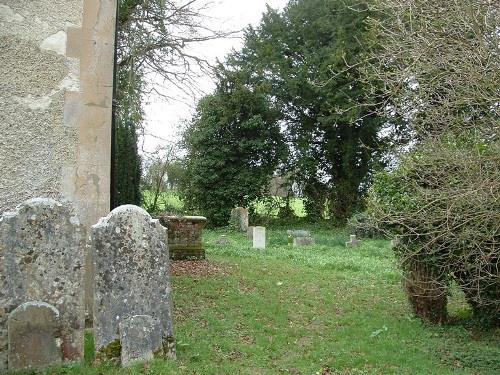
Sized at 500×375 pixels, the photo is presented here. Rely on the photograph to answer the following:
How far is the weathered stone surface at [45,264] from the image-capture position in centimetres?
476

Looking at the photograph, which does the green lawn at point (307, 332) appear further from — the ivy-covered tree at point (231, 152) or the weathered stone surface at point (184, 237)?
the ivy-covered tree at point (231, 152)

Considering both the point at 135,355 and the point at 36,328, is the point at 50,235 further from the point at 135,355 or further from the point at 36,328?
the point at 135,355

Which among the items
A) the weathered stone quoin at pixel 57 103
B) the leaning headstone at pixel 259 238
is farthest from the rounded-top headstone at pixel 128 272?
the leaning headstone at pixel 259 238

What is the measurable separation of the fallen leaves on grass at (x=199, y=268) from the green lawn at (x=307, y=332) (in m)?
0.28

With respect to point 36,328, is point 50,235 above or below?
above

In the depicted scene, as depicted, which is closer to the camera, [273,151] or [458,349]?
[458,349]

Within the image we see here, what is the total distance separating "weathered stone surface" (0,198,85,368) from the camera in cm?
476

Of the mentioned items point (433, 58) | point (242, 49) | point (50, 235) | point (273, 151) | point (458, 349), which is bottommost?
point (458, 349)

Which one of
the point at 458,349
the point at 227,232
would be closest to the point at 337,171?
the point at 227,232

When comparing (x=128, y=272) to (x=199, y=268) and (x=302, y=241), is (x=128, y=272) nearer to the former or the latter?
(x=199, y=268)

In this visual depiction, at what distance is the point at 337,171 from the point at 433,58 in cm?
2151

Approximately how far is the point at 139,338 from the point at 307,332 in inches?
106

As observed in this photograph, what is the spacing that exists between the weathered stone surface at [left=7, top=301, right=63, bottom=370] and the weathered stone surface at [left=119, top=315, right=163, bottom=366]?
593 mm

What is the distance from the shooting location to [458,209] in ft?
17.7
